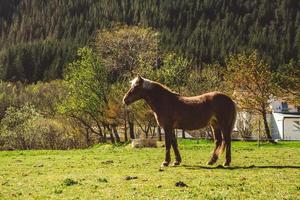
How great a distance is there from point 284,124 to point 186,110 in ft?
346

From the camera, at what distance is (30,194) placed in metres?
14.3

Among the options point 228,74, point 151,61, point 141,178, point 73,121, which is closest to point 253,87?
point 228,74

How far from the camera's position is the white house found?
119 metres

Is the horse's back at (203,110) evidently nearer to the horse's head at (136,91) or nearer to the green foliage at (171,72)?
the horse's head at (136,91)

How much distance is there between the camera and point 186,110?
21922 mm

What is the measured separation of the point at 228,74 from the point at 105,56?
17.0m

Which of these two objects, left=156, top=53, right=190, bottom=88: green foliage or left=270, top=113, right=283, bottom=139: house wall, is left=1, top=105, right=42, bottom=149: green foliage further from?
left=270, top=113, right=283, bottom=139: house wall

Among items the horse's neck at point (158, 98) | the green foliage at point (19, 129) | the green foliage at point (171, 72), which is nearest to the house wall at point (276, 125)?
the green foliage at point (171, 72)

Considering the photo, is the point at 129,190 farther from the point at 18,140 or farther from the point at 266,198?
the point at 18,140

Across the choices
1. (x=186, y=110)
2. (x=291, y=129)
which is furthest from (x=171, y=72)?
(x=291, y=129)

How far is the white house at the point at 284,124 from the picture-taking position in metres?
119

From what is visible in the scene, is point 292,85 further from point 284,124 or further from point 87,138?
point 284,124

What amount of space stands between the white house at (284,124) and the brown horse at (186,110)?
316ft

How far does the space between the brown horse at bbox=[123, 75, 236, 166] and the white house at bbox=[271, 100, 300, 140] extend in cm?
9627
